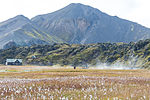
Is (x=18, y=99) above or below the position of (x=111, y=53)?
below

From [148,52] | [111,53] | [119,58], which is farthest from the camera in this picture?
[111,53]

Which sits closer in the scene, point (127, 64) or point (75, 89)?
point (75, 89)

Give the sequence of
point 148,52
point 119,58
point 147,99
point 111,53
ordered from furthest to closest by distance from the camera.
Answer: point 111,53, point 119,58, point 148,52, point 147,99

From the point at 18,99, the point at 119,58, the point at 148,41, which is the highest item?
the point at 148,41

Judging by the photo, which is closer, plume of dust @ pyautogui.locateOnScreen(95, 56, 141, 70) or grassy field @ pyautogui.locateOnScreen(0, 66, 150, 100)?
grassy field @ pyautogui.locateOnScreen(0, 66, 150, 100)

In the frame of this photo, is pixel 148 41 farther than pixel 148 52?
Yes

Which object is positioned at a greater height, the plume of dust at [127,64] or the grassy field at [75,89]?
the plume of dust at [127,64]

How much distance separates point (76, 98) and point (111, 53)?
172462mm

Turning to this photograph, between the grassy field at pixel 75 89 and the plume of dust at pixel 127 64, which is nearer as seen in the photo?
the grassy field at pixel 75 89

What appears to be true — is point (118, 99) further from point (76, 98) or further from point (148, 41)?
point (148, 41)

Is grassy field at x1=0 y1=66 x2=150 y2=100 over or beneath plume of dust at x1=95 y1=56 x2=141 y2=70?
beneath

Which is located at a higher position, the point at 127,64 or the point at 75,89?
the point at 127,64

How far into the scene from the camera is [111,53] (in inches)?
7229

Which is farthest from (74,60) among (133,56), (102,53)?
(133,56)
